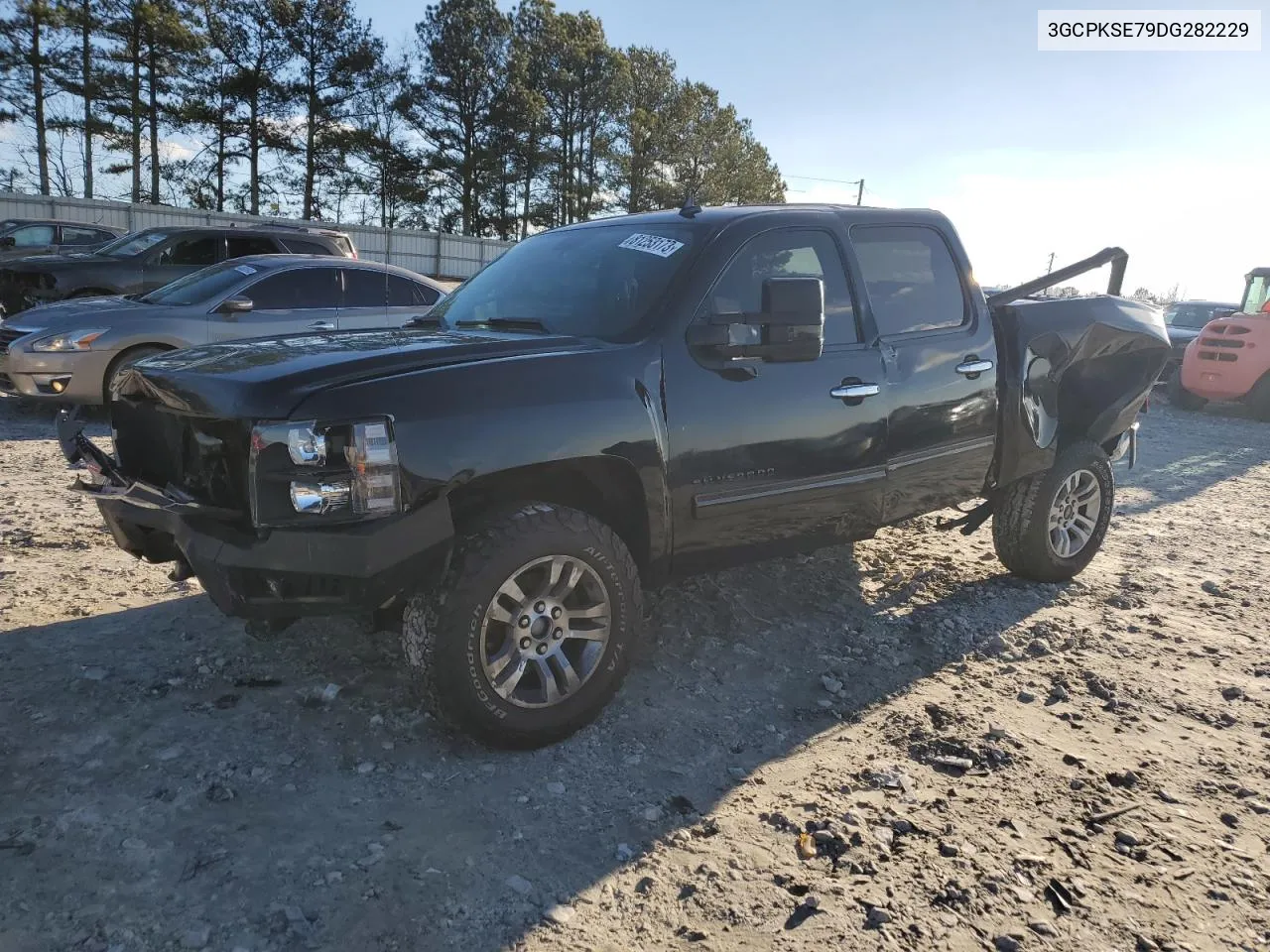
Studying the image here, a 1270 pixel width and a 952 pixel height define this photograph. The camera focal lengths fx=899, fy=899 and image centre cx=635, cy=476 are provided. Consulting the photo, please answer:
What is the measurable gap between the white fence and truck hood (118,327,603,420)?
63.5 ft

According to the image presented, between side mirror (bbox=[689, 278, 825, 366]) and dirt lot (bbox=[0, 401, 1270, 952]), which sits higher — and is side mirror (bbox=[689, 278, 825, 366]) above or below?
above

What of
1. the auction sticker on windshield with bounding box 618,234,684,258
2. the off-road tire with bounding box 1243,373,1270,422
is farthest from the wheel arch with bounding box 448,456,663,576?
the off-road tire with bounding box 1243,373,1270,422

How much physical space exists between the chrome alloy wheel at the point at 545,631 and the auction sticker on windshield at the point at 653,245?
1.41 metres

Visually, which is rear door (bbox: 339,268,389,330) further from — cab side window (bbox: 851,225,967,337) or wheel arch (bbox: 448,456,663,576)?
wheel arch (bbox: 448,456,663,576)

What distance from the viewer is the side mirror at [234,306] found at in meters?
7.95

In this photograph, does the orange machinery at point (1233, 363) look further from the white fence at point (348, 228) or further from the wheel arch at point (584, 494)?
the white fence at point (348, 228)

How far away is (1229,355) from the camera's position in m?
14.1

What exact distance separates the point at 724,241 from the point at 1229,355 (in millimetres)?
13759

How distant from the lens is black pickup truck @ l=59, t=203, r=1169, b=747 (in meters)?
2.78

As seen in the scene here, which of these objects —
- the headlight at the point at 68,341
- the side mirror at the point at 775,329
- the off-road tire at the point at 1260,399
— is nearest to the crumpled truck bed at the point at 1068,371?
the side mirror at the point at 775,329

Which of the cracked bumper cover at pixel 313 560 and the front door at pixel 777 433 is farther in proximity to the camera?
the front door at pixel 777 433

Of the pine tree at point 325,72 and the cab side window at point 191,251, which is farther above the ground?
the pine tree at point 325,72

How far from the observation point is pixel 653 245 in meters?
3.84

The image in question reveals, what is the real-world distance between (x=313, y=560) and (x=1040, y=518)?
3912 mm
